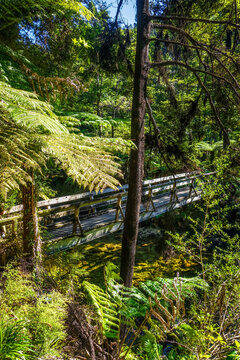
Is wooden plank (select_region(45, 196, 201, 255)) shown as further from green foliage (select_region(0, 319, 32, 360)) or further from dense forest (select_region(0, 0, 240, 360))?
green foliage (select_region(0, 319, 32, 360))

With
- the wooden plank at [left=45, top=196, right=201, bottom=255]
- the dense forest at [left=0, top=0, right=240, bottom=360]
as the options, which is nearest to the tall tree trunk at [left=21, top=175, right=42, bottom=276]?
the dense forest at [left=0, top=0, right=240, bottom=360]

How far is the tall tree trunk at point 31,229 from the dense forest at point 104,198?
0.07 ft

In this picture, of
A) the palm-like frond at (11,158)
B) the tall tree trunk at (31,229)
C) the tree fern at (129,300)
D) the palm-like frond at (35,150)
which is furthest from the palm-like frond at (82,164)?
the tall tree trunk at (31,229)

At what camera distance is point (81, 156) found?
1.86 meters

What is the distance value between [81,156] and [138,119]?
2.10 meters

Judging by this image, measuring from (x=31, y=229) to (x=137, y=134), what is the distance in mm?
2426

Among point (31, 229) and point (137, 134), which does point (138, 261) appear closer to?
point (31, 229)

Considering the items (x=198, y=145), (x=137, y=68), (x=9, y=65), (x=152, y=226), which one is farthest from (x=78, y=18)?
(x=152, y=226)

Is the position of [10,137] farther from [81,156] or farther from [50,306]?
[50,306]

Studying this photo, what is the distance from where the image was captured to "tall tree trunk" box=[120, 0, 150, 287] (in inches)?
137

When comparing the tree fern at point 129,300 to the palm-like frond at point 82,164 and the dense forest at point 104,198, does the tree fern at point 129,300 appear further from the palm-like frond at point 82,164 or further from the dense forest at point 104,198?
the palm-like frond at point 82,164

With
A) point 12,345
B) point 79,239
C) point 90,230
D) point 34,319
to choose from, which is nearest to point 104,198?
point 90,230

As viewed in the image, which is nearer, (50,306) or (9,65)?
(50,306)

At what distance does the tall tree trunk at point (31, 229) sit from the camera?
321 cm
